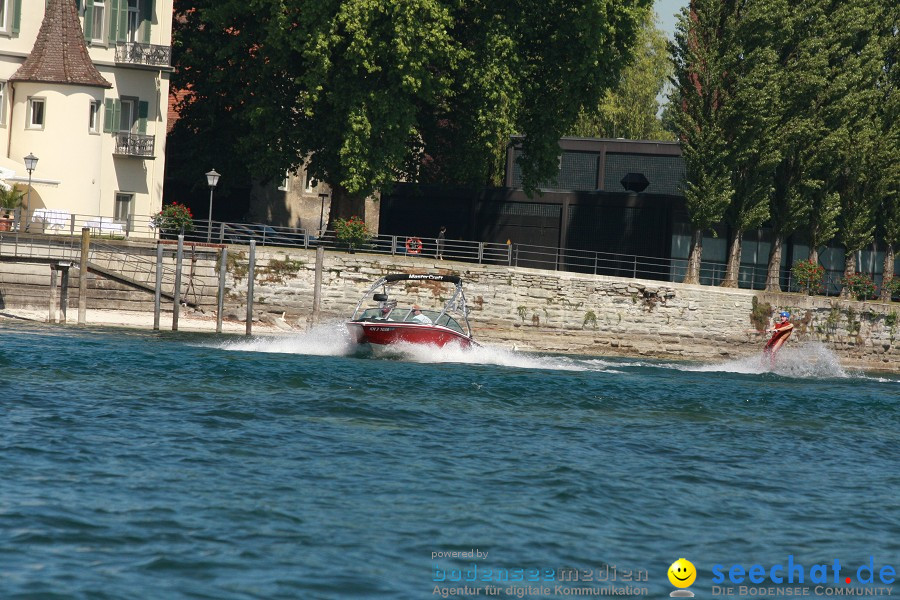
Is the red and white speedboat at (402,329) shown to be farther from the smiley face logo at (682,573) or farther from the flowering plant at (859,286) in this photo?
the flowering plant at (859,286)

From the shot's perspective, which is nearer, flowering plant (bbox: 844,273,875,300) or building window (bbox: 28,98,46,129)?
building window (bbox: 28,98,46,129)

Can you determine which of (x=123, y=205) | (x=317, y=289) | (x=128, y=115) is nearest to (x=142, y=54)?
(x=128, y=115)

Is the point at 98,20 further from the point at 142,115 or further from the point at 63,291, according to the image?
the point at 63,291

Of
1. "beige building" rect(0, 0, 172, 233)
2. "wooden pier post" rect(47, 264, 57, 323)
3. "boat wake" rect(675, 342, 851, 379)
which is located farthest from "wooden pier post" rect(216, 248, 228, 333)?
"boat wake" rect(675, 342, 851, 379)

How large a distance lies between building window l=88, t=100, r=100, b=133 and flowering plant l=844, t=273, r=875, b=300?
26.5 metres

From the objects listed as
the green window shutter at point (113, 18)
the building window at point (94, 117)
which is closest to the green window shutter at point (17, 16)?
the green window shutter at point (113, 18)

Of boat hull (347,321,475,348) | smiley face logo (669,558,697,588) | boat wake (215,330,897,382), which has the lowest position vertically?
smiley face logo (669,558,697,588)

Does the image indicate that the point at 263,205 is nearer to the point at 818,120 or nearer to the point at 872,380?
the point at 818,120

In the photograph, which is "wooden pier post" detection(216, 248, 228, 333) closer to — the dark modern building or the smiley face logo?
the dark modern building

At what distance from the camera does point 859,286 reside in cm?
4656

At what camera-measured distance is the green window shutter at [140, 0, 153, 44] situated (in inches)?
1781

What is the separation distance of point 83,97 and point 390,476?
99.7 ft

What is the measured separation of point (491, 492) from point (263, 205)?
43.1m

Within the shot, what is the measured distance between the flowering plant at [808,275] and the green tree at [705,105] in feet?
13.0
